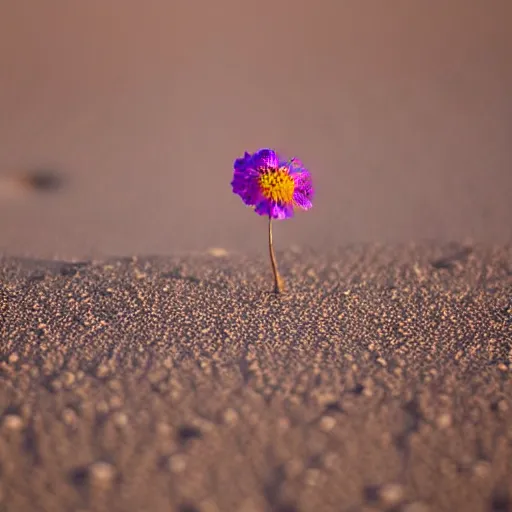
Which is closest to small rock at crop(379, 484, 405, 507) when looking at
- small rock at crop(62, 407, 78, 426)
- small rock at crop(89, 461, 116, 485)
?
small rock at crop(89, 461, 116, 485)

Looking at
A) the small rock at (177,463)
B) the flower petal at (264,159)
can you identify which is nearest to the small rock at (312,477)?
the small rock at (177,463)

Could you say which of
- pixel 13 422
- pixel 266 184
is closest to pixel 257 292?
pixel 266 184

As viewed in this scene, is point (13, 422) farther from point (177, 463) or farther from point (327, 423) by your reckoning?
point (327, 423)

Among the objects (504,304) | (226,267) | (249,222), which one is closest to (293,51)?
(249,222)

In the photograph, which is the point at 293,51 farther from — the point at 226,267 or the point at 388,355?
the point at 388,355

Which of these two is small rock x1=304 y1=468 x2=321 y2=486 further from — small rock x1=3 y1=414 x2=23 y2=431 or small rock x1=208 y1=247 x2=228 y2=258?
small rock x1=208 y1=247 x2=228 y2=258

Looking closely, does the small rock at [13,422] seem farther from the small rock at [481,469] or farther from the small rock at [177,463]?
the small rock at [481,469]
